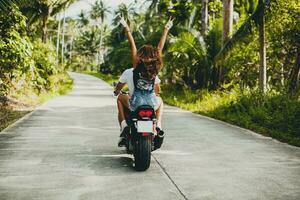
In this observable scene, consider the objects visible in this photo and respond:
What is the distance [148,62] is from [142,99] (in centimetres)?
52

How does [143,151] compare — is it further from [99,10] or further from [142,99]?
[99,10]

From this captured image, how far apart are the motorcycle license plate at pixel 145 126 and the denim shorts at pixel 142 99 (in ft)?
1.15

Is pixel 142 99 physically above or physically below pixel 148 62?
below

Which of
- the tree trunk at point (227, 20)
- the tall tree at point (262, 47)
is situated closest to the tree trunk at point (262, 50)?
the tall tree at point (262, 47)

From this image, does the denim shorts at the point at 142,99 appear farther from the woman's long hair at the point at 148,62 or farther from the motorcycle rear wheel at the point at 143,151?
the motorcycle rear wheel at the point at 143,151

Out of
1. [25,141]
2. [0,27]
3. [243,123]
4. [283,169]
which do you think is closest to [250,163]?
[283,169]

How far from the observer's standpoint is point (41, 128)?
33.7 ft

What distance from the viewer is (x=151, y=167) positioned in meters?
6.16

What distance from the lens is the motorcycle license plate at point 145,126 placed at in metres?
5.73

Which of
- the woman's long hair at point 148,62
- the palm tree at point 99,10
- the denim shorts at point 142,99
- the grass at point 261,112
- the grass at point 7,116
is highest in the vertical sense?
the palm tree at point 99,10

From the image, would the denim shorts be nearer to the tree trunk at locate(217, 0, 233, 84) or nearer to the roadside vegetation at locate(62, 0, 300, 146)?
the roadside vegetation at locate(62, 0, 300, 146)

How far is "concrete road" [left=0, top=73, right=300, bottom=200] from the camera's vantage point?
4855mm

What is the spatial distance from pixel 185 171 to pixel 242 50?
12.7m

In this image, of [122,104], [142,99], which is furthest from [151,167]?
[122,104]
